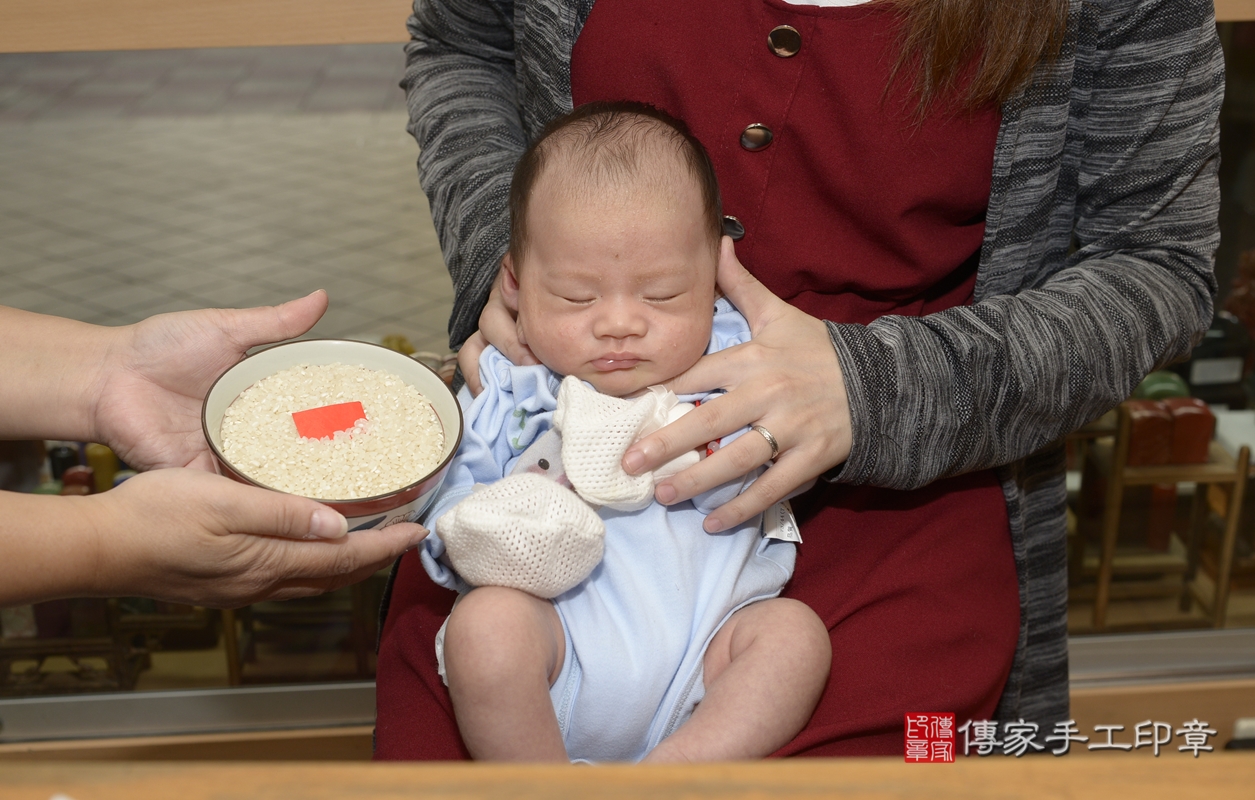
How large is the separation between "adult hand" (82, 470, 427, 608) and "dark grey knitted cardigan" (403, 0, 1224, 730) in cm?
43

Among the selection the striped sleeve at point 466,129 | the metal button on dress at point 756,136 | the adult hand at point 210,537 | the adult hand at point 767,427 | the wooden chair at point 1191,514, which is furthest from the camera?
the wooden chair at point 1191,514

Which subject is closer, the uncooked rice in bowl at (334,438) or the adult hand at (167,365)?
the uncooked rice in bowl at (334,438)

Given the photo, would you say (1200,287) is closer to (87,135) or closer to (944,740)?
(944,740)

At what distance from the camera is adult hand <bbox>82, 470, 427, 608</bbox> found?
3.07 ft

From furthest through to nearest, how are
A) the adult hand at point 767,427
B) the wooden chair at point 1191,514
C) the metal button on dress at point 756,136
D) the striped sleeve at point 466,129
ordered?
1. the wooden chair at point 1191,514
2. the striped sleeve at point 466,129
3. the metal button on dress at point 756,136
4. the adult hand at point 767,427

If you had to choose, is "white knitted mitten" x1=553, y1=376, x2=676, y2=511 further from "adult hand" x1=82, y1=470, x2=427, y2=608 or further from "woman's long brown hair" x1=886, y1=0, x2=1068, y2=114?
"woman's long brown hair" x1=886, y1=0, x2=1068, y2=114

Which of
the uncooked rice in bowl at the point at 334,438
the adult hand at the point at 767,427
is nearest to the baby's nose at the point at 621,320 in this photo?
the adult hand at the point at 767,427

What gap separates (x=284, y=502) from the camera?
0.93 metres

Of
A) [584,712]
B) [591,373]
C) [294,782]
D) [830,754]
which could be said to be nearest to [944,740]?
[830,754]

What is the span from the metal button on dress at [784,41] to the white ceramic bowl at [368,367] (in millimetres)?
551

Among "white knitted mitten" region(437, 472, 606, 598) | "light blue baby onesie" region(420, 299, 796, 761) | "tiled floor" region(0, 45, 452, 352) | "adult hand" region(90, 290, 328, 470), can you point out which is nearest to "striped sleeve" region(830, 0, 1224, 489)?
"light blue baby onesie" region(420, 299, 796, 761)

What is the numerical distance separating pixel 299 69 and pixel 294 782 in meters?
1.94

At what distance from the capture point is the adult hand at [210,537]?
3.07 feet

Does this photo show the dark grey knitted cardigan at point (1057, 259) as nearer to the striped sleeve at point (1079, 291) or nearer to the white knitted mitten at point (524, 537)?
the striped sleeve at point (1079, 291)
